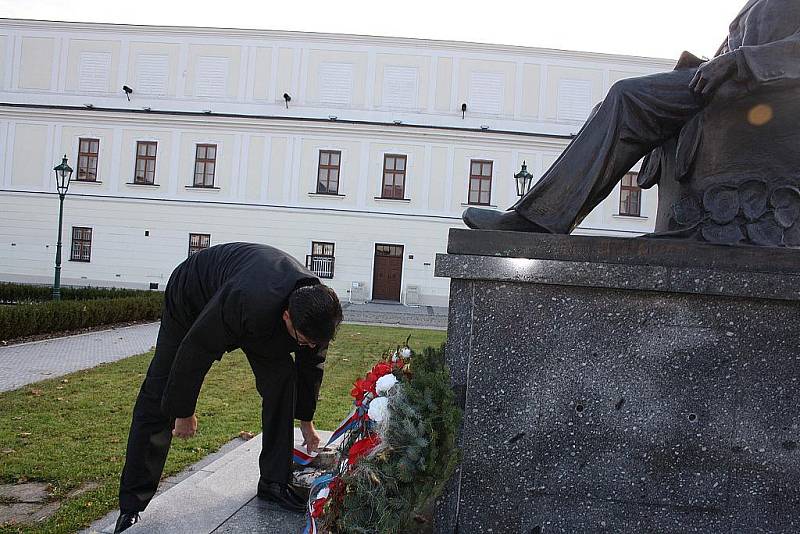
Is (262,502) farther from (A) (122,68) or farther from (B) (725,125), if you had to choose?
(A) (122,68)

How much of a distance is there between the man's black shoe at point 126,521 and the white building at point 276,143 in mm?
22779

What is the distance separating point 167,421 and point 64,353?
7953 mm

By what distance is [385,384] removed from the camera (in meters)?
2.63

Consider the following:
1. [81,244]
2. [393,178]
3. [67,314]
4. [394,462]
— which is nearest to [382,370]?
[394,462]

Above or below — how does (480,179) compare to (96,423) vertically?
above

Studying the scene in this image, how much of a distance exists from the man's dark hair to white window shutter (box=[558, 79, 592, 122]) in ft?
86.0

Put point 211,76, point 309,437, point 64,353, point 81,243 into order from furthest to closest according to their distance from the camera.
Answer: point 211,76
point 81,243
point 64,353
point 309,437

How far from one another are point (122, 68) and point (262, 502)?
28847 mm

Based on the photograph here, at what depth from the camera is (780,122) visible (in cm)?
275

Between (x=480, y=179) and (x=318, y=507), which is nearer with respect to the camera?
(x=318, y=507)

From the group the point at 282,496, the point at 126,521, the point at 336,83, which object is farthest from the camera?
the point at 336,83

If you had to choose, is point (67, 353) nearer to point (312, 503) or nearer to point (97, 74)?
point (312, 503)

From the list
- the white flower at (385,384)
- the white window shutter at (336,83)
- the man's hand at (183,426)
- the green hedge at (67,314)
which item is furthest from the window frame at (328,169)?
the white flower at (385,384)

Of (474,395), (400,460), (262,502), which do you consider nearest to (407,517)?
(400,460)
